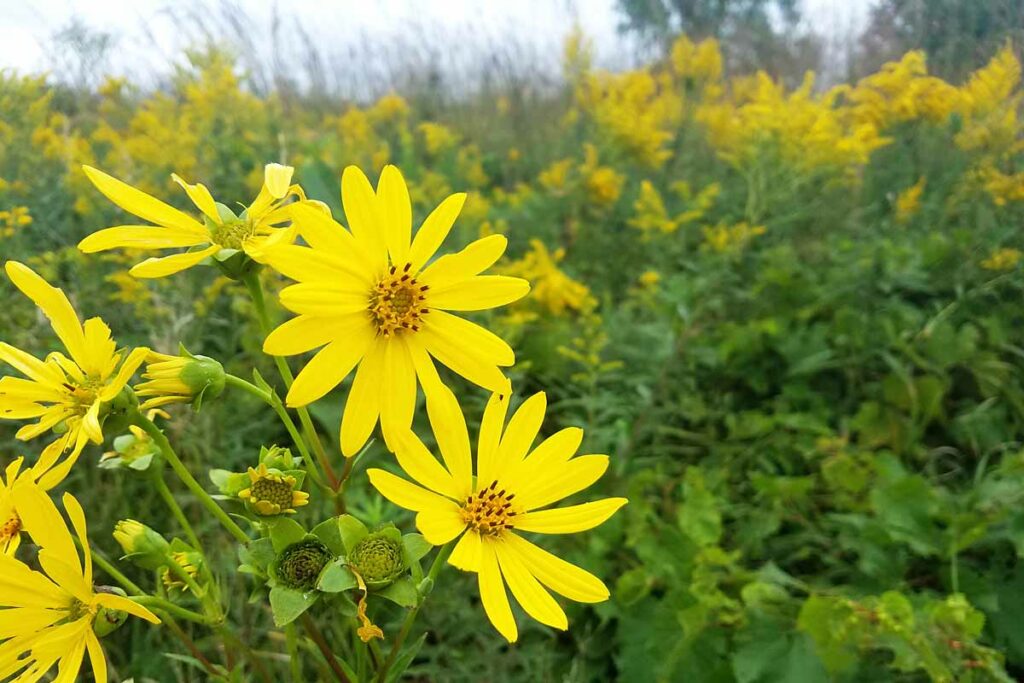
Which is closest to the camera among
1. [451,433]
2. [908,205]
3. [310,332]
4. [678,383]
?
[310,332]

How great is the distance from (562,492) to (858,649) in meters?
1.05

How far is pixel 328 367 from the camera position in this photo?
2.24ft

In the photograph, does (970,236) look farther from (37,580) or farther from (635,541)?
(37,580)

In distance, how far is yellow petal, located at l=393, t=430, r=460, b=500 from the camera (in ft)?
2.35

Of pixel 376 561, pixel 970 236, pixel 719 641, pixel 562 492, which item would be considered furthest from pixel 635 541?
pixel 970 236

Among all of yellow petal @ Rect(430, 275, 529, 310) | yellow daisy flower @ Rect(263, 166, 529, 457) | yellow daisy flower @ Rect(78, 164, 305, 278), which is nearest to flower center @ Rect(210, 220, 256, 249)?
yellow daisy flower @ Rect(78, 164, 305, 278)

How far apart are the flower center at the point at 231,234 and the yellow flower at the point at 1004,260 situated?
8.43 ft

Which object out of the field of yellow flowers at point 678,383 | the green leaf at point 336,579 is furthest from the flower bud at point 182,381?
the green leaf at point 336,579

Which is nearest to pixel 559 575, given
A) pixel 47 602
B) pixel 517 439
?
pixel 517 439

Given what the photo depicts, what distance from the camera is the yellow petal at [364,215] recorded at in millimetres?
684

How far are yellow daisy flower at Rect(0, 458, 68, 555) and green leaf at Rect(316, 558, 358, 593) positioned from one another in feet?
0.93

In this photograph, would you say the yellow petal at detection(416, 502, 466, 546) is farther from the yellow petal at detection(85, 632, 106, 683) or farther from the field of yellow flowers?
the yellow petal at detection(85, 632, 106, 683)

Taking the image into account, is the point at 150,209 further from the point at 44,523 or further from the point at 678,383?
the point at 678,383

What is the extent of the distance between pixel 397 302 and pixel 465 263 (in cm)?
9
